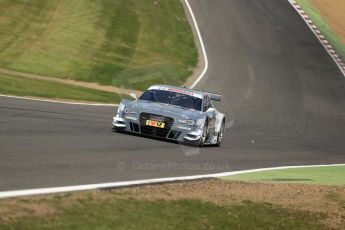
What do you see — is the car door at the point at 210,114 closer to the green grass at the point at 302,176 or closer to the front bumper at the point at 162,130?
the front bumper at the point at 162,130

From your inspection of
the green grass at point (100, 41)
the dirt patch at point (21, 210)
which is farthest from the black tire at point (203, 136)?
the green grass at point (100, 41)

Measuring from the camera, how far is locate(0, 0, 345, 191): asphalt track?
11.1 meters

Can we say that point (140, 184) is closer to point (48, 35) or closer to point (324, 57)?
point (48, 35)

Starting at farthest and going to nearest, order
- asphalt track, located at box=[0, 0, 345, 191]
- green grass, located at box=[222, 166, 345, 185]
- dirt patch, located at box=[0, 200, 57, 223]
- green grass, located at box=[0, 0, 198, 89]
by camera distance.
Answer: green grass, located at box=[0, 0, 198, 89]
green grass, located at box=[222, 166, 345, 185]
asphalt track, located at box=[0, 0, 345, 191]
dirt patch, located at box=[0, 200, 57, 223]

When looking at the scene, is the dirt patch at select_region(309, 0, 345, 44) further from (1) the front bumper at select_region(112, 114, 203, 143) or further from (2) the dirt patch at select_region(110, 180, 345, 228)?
(2) the dirt patch at select_region(110, 180, 345, 228)

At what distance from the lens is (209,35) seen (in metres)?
43.2

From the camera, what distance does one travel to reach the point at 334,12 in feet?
167

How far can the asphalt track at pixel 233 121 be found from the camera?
36.5 feet

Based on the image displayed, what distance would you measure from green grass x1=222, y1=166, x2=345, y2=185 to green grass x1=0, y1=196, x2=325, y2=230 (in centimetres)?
302

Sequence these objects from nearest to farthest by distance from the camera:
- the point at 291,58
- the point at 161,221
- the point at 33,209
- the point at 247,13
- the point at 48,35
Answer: the point at 33,209 → the point at 161,221 → the point at 48,35 → the point at 291,58 → the point at 247,13

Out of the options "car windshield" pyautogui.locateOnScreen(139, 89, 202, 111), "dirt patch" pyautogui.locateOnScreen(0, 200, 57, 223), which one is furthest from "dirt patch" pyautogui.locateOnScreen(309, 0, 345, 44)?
"dirt patch" pyautogui.locateOnScreen(0, 200, 57, 223)

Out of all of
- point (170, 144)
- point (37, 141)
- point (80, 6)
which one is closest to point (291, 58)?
point (80, 6)

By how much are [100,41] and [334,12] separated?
19.3 meters

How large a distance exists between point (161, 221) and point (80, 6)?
35.9 m
